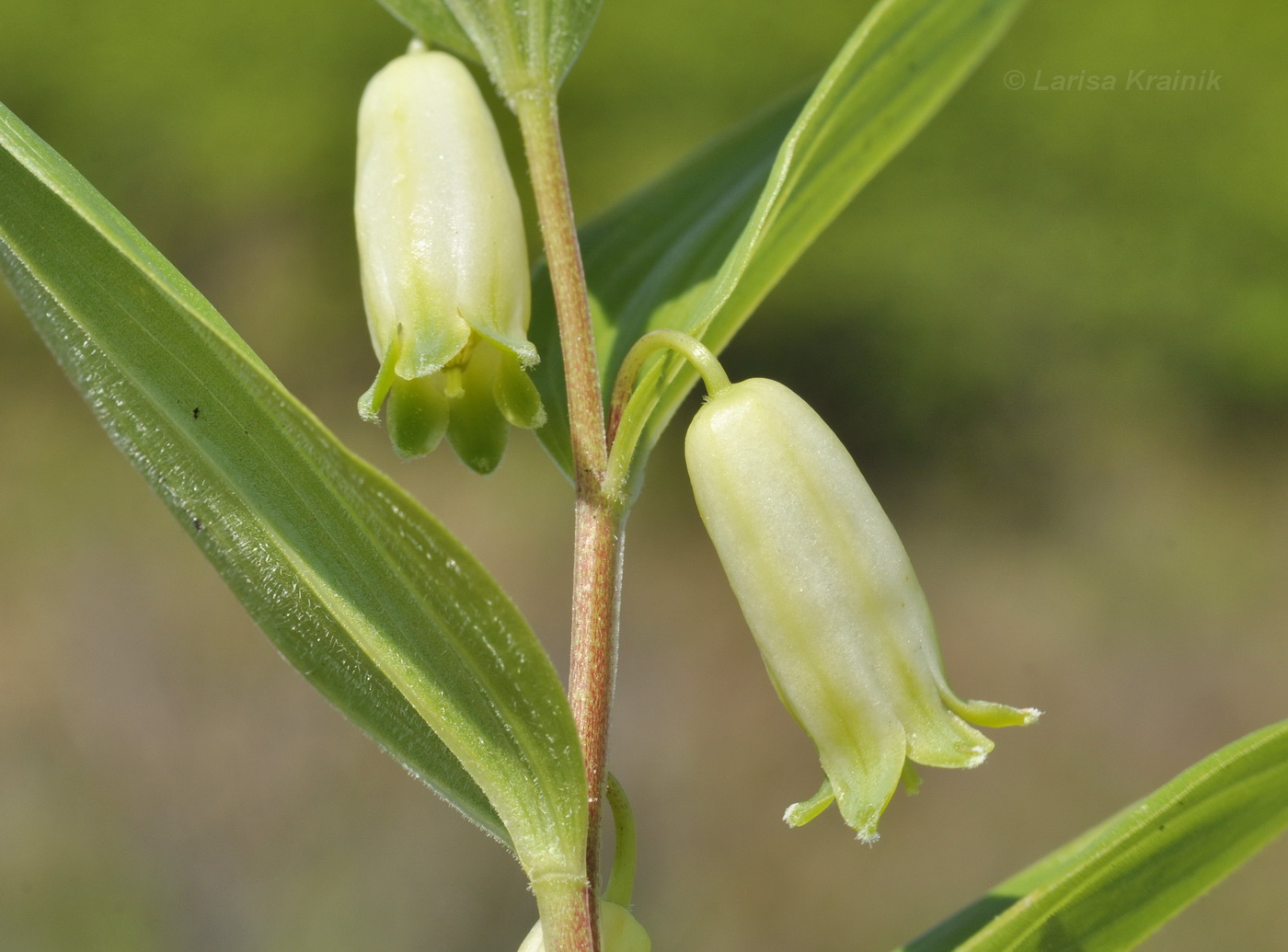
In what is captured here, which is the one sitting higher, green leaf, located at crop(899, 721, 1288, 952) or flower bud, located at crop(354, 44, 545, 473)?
flower bud, located at crop(354, 44, 545, 473)

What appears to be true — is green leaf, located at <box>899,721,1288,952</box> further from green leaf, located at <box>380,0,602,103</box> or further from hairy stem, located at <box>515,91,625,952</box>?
green leaf, located at <box>380,0,602,103</box>

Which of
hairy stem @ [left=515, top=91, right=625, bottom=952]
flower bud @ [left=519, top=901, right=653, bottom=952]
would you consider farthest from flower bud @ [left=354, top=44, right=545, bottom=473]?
flower bud @ [left=519, top=901, right=653, bottom=952]

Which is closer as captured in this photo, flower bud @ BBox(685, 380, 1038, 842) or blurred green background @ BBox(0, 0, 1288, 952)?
flower bud @ BBox(685, 380, 1038, 842)

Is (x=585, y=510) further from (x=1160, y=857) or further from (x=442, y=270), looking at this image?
(x=1160, y=857)

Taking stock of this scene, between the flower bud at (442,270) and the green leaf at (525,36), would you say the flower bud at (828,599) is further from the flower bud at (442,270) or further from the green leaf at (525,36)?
the green leaf at (525,36)

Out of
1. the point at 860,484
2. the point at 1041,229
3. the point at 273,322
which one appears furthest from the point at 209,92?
the point at 860,484

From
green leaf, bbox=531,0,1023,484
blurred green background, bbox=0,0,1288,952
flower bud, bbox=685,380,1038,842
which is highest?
green leaf, bbox=531,0,1023,484

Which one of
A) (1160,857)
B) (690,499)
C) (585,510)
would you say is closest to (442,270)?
(585,510)
